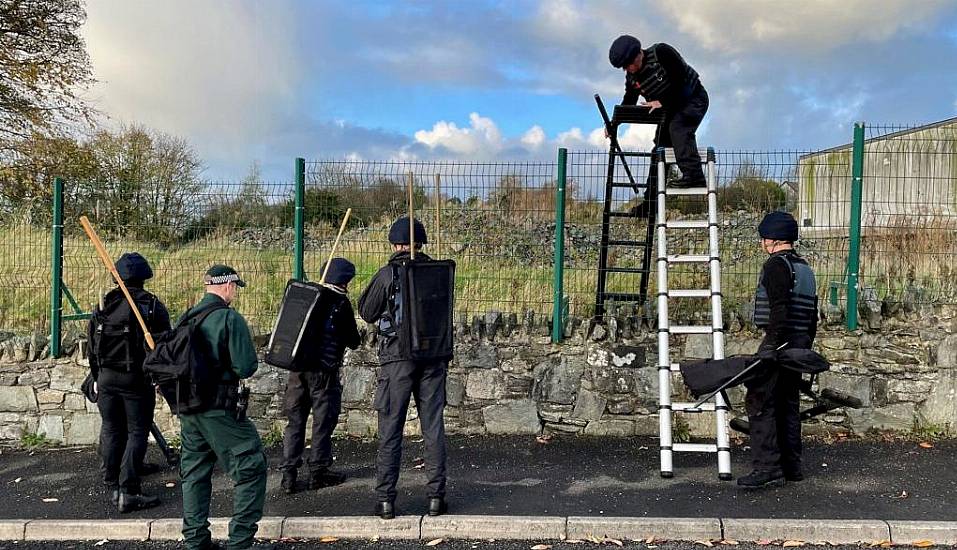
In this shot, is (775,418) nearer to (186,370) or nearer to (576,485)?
(576,485)

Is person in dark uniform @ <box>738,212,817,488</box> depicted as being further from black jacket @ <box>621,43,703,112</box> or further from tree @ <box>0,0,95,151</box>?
tree @ <box>0,0,95,151</box>

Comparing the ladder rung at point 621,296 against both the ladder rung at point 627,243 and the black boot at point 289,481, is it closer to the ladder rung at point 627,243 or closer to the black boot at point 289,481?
the ladder rung at point 627,243

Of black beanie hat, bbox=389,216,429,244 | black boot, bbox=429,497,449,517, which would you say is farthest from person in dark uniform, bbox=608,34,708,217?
black boot, bbox=429,497,449,517

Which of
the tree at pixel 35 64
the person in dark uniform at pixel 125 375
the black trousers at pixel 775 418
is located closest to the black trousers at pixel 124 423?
the person in dark uniform at pixel 125 375

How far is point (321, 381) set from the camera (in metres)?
5.91

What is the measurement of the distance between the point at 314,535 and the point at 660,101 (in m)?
4.87

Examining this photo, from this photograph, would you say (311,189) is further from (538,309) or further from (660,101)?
(660,101)

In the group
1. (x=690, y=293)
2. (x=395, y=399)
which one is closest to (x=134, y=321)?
(x=395, y=399)

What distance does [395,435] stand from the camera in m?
5.16

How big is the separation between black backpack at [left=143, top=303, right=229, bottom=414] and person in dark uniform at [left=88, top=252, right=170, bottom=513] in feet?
3.97

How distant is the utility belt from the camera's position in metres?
4.52

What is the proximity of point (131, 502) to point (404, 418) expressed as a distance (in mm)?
2271

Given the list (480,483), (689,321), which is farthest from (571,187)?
(480,483)

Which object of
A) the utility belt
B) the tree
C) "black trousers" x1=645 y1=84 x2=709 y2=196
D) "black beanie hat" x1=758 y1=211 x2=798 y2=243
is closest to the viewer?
the utility belt
